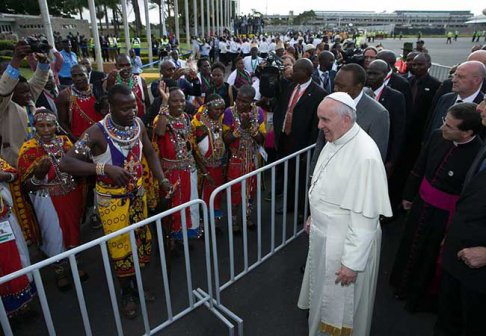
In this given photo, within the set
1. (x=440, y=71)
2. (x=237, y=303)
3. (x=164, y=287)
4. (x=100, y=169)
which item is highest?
(x=440, y=71)

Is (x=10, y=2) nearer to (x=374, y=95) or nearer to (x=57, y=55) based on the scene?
(x=57, y=55)

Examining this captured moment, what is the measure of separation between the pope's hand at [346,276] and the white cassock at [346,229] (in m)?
0.04

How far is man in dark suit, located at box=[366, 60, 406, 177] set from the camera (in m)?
4.06

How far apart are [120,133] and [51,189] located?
42.5 inches

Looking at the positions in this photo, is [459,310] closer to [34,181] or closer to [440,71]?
[34,181]

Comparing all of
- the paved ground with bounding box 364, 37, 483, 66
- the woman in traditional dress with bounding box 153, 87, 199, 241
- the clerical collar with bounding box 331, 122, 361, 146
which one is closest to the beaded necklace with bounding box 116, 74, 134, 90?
the woman in traditional dress with bounding box 153, 87, 199, 241

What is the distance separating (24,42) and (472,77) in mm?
4861

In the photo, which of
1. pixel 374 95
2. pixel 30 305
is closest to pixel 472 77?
pixel 374 95

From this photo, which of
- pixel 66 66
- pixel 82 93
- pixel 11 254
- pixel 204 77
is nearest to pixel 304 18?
pixel 66 66

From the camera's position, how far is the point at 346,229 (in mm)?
2432

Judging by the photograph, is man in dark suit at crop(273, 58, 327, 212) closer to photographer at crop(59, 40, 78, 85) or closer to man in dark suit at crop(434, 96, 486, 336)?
man in dark suit at crop(434, 96, 486, 336)

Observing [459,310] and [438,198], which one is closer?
[459,310]

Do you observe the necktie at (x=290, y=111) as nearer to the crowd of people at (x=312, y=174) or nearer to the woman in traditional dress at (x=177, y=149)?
the crowd of people at (x=312, y=174)

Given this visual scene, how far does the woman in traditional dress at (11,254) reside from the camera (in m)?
2.93
